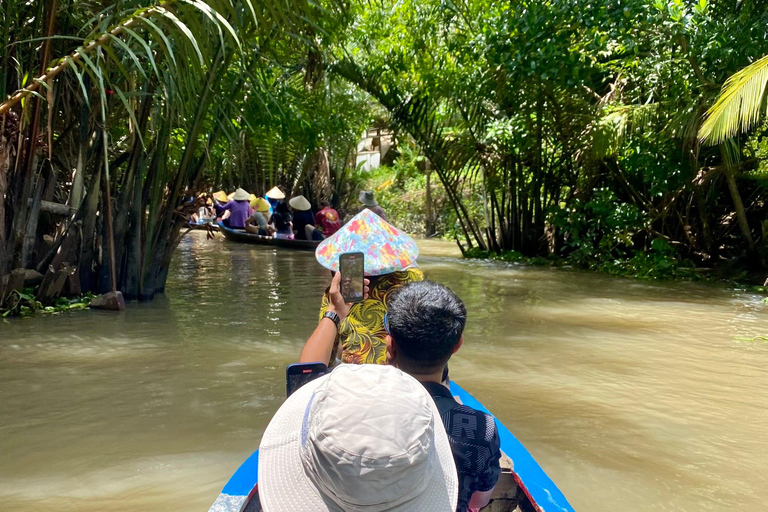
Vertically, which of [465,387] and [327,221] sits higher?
[327,221]

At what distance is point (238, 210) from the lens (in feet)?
57.9

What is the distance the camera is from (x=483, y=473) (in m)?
A: 1.85

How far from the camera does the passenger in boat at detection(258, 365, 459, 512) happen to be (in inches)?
51.0

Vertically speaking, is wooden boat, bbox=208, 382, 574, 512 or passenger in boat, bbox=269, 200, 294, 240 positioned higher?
passenger in boat, bbox=269, 200, 294, 240

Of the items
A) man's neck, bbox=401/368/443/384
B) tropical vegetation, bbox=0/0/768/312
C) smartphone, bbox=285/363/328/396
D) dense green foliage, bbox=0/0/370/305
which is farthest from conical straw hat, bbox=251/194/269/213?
man's neck, bbox=401/368/443/384

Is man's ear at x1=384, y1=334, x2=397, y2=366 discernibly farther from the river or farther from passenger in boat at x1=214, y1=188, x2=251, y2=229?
passenger in boat at x1=214, y1=188, x2=251, y2=229

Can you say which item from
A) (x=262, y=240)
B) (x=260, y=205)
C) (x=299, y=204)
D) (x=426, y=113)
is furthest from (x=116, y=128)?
(x=260, y=205)

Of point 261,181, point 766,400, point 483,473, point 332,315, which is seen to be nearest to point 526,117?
point 766,400

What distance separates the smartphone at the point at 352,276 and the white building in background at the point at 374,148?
24565 millimetres

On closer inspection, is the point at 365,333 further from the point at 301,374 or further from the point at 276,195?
the point at 276,195

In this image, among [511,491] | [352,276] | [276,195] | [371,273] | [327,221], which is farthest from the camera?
[276,195]

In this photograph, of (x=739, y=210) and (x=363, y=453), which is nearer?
(x=363, y=453)

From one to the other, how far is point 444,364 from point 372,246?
41.3 inches

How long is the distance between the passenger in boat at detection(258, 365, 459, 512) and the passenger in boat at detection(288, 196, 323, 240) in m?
13.8
